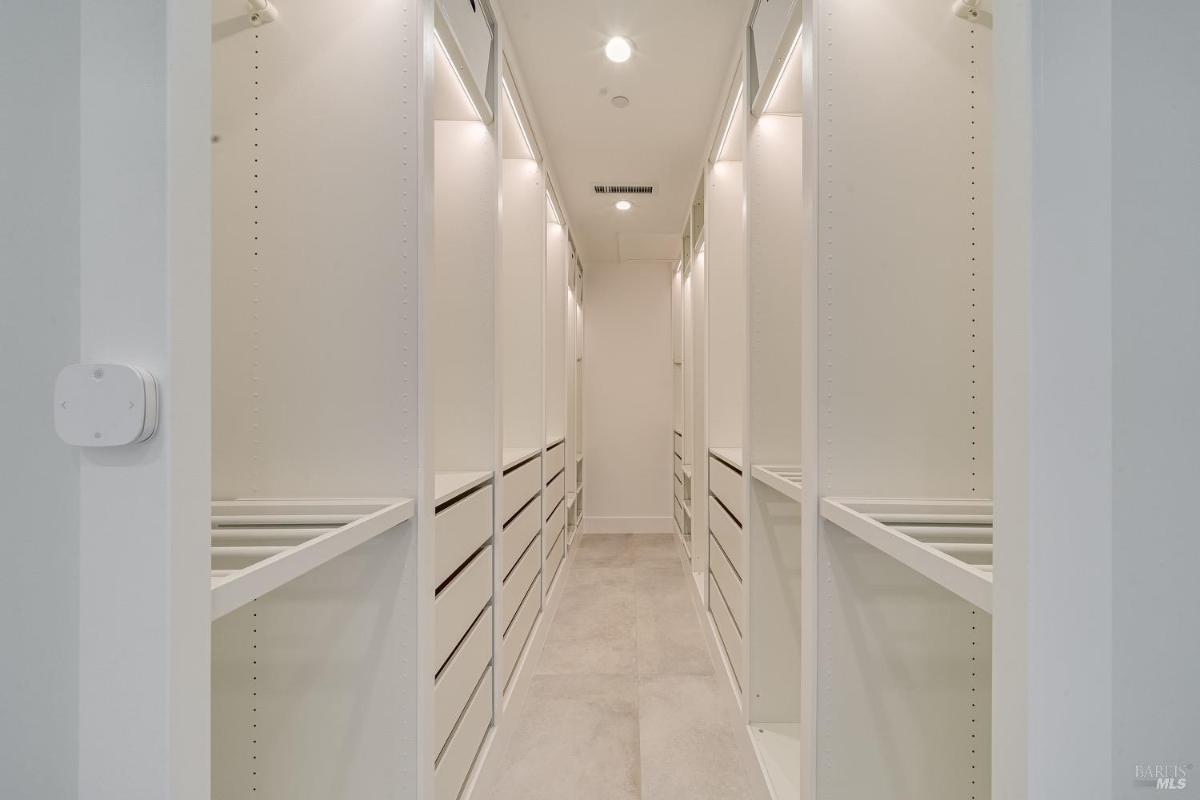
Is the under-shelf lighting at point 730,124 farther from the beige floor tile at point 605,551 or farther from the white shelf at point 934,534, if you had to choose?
the beige floor tile at point 605,551

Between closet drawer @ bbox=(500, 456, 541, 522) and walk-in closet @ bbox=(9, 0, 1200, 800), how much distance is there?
4 cm

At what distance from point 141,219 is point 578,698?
2187mm

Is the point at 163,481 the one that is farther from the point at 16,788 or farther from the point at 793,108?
the point at 793,108

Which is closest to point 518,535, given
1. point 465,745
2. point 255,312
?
point 465,745

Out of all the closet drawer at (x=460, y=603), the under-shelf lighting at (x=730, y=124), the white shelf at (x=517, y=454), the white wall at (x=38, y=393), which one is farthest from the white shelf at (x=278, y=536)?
the under-shelf lighting at (x=730, y=124)

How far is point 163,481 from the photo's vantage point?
1.64ft

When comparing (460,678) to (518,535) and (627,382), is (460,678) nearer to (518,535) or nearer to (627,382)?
(518,535)

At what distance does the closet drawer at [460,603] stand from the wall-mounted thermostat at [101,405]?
851 mm

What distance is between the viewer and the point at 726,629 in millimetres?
2320

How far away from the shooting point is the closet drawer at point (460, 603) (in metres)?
1.30

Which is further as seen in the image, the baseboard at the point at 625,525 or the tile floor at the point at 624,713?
the baseboard at the point at 625,525

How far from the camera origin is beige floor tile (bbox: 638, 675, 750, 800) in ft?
5.44

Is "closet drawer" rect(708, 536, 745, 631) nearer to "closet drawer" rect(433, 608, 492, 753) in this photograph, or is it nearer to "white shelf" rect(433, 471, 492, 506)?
"closet drawer" rect(433, 608, 492, 753)

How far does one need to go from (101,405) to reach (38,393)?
0.35 ft
